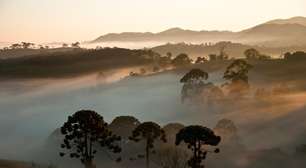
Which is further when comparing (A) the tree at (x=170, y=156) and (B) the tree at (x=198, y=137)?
(A) the tree at (x=170, y=156)

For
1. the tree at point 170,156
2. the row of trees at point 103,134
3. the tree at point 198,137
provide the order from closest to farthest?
the tree at point 198,137 → the row of trees at point 103,134 → the tree at point 170,156

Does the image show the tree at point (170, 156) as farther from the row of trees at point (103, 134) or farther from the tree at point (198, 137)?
the tree at point (198, 137)

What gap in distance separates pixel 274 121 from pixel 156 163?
76.3 metres

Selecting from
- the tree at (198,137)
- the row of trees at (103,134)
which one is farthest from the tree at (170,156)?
the tree at (198,137)

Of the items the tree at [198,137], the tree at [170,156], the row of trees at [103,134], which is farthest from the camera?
the tree at [170,156]

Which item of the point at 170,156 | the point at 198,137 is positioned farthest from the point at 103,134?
the point at 170,156

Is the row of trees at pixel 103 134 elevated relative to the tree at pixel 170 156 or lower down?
elevated

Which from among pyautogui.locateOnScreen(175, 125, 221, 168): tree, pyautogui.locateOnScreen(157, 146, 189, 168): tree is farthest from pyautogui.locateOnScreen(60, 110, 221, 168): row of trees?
pyautogui.locateOnScreen(157, 146, 189, 168): tree

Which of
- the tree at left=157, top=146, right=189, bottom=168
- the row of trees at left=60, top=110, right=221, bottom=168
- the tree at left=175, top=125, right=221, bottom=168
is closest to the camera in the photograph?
the tree at left=175, top=125, right=221, bottom=168

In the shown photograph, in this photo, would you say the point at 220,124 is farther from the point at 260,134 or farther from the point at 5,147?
the point at 5,147

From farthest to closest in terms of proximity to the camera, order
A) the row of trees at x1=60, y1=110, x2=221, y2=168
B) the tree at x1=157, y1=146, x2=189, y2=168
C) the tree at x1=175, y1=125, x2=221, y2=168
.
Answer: the tree at x1=157, y1=146, x2=189, y2=168 < the row of trees at x1=60, y1=110, x2=221, y2=168 < the tree at x1=175, y1=125, x2=221, y2=168

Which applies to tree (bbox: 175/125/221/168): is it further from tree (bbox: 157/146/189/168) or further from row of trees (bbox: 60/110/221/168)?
tree (bbox: 157/146/189/168)

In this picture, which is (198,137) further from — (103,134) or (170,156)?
(170,156)

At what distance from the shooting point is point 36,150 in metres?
168
